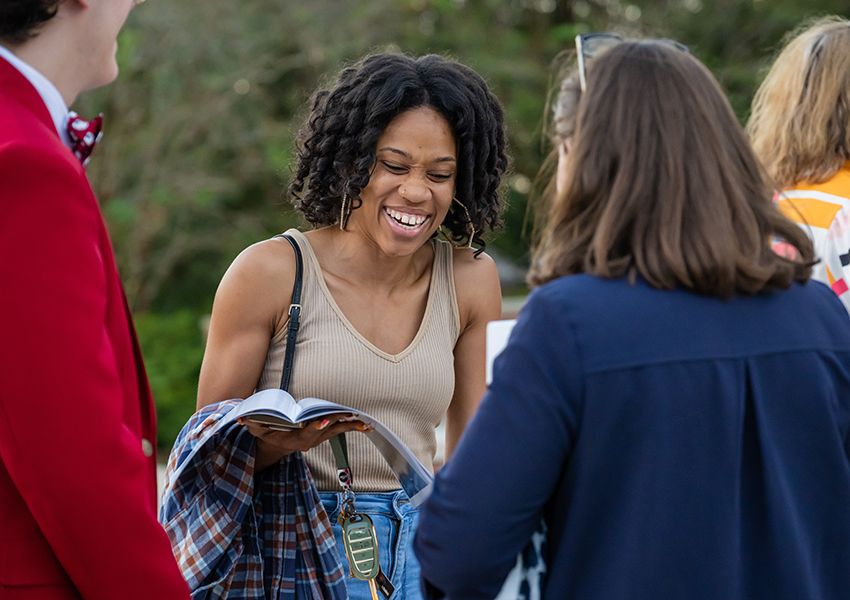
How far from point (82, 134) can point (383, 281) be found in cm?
109

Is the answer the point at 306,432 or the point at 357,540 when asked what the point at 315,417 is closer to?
the point at 306,432

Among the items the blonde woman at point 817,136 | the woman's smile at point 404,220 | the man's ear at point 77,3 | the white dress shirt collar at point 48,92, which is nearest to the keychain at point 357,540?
the woman's smile at point 404,220

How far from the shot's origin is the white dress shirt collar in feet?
4.37

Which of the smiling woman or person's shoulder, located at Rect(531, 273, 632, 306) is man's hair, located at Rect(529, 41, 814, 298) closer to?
person's shoulder, located at Rect(531, 273, 632, 306)

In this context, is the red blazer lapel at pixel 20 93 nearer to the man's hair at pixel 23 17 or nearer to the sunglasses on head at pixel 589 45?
the man's hair at pixel 23 17

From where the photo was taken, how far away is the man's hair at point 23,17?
4.27ft

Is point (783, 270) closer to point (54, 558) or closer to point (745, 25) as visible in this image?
point (54, 558)

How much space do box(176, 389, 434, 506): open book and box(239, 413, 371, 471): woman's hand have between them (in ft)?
0.08

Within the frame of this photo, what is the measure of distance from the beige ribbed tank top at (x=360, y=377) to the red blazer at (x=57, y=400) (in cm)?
82

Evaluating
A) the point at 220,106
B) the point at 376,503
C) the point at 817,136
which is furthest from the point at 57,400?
the point at 220,106

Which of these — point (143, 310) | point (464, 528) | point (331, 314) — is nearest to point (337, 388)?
point (331, 314)

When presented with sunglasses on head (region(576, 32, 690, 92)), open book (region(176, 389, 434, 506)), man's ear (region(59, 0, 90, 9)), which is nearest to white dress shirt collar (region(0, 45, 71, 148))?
man's ear (region(59, 0, 90, 9))

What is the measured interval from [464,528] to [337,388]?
91 cm

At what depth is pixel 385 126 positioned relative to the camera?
2314mm
